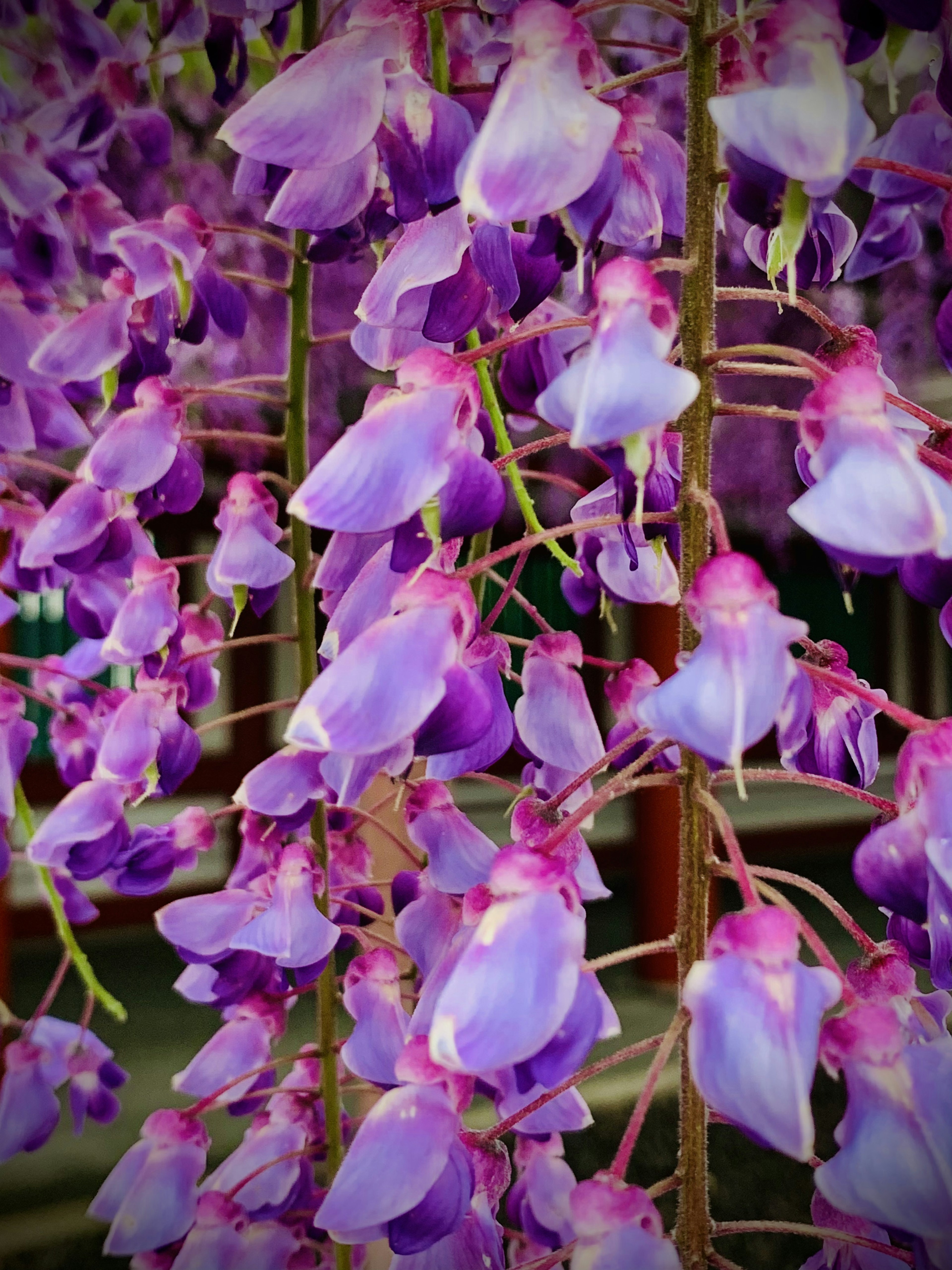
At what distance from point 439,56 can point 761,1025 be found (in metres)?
0.36

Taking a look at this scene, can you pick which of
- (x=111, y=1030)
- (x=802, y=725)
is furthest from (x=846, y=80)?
(x=111, y=1030)

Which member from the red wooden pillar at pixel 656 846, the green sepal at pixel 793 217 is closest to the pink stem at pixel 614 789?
the green sepal at pixel 793 217

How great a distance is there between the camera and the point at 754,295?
0.35 m

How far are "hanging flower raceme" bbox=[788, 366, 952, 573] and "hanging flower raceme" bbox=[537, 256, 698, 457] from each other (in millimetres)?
38

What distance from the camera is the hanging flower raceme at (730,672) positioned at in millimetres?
246

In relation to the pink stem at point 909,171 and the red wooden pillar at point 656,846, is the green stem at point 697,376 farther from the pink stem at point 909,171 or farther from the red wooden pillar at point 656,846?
the red wooden pillar at point 656,846

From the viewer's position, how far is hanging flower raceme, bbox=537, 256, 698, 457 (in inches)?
9.8

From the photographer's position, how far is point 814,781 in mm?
351

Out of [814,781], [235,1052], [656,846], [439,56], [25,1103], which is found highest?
[439,56]

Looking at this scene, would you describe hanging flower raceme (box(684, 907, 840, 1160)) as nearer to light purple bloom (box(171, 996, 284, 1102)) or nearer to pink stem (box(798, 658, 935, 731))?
pink stem (box(798, 658, 935, 731))

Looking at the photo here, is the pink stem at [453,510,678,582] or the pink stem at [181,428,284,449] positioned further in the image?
the pink stem at [181,428,284,449]

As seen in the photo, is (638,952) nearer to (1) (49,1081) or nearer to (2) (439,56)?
(2) (439,56)

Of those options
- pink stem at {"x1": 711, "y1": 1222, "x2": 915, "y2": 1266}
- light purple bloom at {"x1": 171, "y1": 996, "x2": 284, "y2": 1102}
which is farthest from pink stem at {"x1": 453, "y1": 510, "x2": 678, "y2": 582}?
light purple bloom at {"x1": 171, "y1": 996, "x2": 284, "y2": 1102}

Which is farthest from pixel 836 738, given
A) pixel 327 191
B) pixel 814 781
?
pixel 327 191
